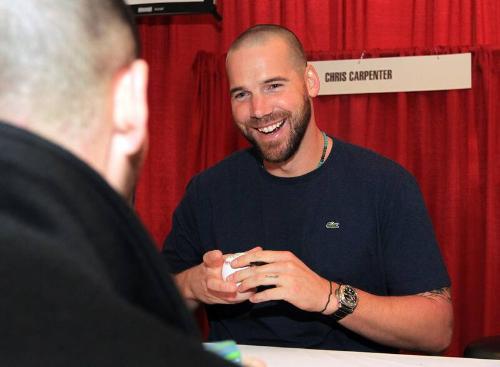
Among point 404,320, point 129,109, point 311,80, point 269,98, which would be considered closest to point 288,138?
point 269,98

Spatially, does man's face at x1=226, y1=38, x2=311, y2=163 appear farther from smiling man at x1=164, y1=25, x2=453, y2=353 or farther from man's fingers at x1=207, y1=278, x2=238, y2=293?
man's fingers at x1=207, y1=278, x2=238, y2=293

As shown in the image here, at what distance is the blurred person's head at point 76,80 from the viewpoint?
50cm

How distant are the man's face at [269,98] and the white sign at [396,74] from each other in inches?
51.4

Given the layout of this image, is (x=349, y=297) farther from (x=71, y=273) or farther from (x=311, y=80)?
(x=71, y=273)

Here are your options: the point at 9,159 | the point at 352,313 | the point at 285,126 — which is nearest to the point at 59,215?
the point at 9,159

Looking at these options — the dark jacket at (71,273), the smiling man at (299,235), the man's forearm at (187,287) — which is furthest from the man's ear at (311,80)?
the dark jacket at (71,273)

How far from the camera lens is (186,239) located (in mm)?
2000

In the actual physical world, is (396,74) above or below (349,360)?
above

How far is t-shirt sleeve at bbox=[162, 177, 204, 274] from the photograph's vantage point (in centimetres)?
199

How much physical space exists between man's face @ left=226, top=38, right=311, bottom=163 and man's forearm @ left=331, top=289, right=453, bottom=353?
1.94 feet

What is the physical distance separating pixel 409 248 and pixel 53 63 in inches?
55.3

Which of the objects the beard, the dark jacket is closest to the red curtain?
the beard

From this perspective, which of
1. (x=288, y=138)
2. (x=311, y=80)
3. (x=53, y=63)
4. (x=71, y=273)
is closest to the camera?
(x=71, y=273)

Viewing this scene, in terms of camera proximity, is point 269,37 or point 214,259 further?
point 269,37
